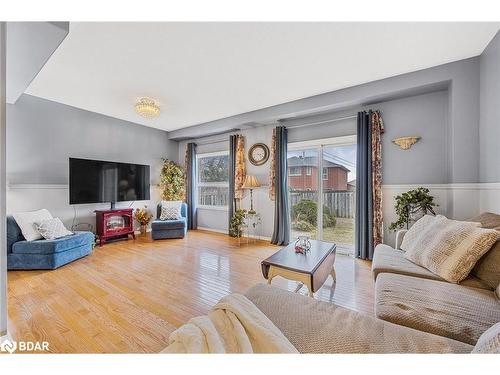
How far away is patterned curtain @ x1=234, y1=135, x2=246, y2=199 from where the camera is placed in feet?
15.3

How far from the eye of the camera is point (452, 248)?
1564mm

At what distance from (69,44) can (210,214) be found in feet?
13.1

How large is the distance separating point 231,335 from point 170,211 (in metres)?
4.19

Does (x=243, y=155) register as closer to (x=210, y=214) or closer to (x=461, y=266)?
(x=210, y=214)

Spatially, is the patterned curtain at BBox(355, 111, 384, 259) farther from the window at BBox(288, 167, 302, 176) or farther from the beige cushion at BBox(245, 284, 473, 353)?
the beige cushion at BBox(245, 284, 473, 353)

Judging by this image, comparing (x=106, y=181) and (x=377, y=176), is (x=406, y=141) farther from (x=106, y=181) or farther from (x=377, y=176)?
(x=106, y=181)

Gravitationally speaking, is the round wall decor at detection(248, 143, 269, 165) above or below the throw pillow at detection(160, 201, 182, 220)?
above

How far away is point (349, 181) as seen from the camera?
3.60 meters

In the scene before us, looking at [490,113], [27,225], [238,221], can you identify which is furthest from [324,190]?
[27,225]

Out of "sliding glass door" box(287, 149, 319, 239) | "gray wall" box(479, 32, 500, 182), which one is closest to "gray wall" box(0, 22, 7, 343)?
"sliding glass door" box(287, 149, 319, 239)

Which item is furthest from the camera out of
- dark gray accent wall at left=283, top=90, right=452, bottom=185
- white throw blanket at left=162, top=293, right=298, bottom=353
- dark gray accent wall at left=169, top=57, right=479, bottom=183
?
dark gray accent wall at left=283, top=90, right=452, bottom=185

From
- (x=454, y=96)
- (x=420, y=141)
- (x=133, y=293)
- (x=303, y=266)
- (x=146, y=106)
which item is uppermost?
(x=146, y=106)

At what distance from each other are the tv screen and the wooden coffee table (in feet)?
11.8
